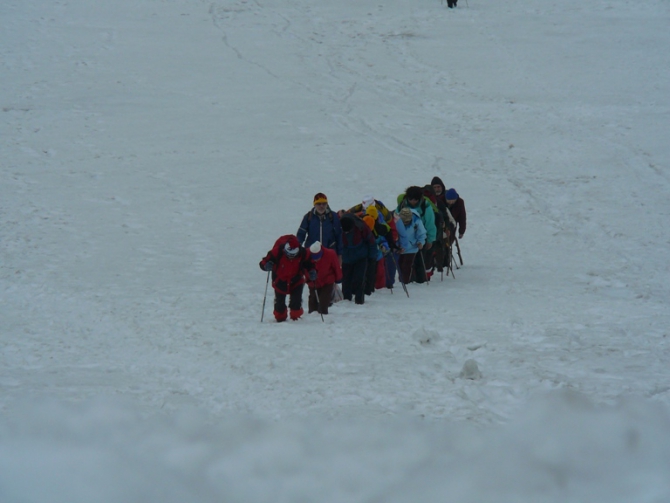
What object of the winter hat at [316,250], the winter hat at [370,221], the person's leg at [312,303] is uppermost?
the winter hat at [370,221]

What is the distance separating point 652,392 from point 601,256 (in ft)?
26.0

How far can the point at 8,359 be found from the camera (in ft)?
27.5

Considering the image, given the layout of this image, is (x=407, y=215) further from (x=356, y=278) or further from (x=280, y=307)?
(x=280, y=307)

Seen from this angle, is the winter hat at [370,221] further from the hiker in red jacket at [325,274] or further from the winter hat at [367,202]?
the hiker in red jacket at [325,274]

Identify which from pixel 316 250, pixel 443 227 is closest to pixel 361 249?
pixel 316 250

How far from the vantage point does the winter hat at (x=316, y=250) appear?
995cm

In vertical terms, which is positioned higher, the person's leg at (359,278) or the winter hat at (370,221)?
the winter hat at (370,221)

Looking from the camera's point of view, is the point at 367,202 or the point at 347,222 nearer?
the point at 347,222

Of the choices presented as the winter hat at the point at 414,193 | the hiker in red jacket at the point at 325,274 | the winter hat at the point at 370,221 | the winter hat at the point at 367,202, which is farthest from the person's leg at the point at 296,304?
the winter hat at the point at 414,193

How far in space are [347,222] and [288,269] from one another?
1374 mm

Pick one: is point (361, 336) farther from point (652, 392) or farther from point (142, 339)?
point (652, 392)

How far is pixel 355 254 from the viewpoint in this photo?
11.2m

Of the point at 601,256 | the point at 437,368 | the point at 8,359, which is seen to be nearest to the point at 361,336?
the point at 437,368

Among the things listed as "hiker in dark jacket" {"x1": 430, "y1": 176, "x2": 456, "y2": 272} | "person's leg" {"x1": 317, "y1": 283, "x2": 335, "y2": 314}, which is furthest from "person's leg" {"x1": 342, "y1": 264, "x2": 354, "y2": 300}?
"hiker in dark jacket" {"x1": 430, "y1": 176, "x2": 456, "y2": 272}
